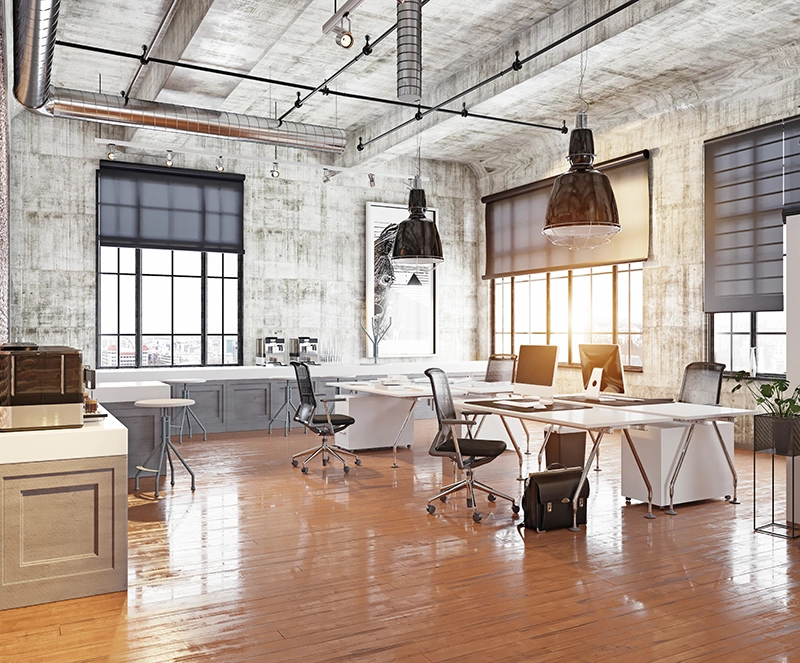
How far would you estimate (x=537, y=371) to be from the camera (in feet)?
21.7

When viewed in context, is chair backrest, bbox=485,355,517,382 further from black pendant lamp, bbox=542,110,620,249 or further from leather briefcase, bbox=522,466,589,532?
leather briefcase, bbox=522,466,589,532

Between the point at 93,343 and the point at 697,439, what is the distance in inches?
334

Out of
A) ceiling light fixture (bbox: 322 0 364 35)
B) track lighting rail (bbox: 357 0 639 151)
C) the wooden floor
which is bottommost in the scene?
the wooden floor

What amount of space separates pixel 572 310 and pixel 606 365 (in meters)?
4.59

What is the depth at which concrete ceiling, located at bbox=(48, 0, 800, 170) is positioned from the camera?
6750 millimetres

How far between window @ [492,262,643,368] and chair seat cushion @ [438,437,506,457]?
5169 mm

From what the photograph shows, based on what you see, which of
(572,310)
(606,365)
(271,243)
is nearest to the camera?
(606,365)

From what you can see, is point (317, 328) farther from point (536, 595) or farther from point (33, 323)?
point (536, 595)

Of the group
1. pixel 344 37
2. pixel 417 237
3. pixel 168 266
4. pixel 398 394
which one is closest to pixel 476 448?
pixel 398 394

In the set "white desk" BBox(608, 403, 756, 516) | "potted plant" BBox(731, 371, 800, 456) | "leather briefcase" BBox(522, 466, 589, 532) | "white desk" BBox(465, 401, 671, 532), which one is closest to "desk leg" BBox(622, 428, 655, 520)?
"white desk" BBox(465, 401, 671, 532)

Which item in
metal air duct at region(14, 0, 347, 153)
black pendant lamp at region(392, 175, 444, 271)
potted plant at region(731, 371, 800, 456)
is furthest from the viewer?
black pendant lamp at region(392, 175, 444, 271)

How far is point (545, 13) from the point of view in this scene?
756 centimetres

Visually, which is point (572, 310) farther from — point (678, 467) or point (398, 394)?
point (678, 467)

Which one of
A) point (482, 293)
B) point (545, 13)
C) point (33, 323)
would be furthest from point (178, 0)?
point (482, 293)
